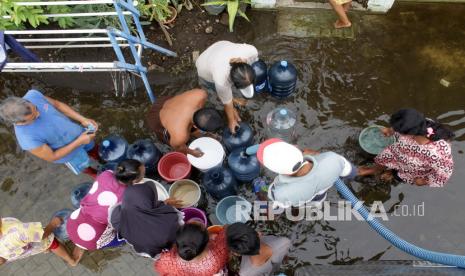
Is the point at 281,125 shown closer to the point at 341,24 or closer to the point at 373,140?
the point at 373,140

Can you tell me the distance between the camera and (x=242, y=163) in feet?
13.9

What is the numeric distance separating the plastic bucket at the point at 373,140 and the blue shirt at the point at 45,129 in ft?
11.2

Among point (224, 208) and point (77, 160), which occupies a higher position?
point (77, 160)

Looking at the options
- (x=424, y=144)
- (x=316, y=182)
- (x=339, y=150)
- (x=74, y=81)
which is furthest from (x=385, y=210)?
(x=74, y=81)

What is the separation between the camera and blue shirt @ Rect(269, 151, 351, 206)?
336 centimetres

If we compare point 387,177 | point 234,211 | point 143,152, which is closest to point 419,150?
point 387,177

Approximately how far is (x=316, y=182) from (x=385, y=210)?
1.61 meters

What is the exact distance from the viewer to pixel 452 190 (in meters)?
4.48

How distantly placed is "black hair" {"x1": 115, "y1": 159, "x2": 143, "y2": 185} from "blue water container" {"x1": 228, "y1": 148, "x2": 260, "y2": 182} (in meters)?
1.16

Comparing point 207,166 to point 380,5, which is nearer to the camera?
point 207,166

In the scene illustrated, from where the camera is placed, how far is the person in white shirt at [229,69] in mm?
3805

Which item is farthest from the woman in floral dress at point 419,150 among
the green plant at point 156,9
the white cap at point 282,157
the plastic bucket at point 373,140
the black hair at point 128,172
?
the green plant at point 156,9

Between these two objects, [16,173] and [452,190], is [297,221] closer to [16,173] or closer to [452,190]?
[452,190]

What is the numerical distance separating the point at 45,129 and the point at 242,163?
2.10m
